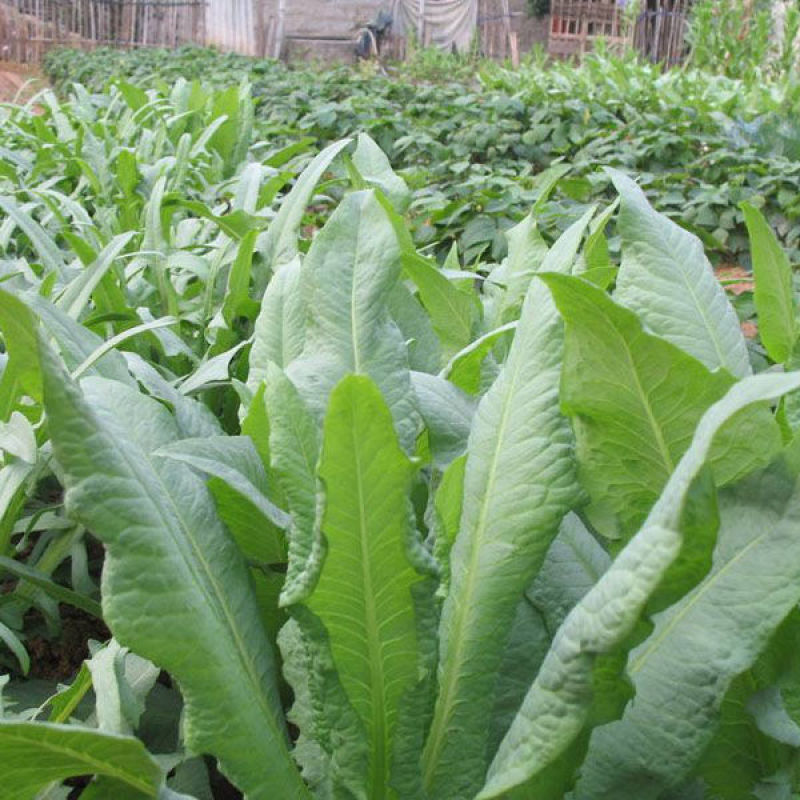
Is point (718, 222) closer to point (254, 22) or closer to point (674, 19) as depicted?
point (674, 19)

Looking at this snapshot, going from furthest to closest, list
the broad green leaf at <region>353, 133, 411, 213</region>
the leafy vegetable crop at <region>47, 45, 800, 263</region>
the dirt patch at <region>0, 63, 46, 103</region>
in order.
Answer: the dirt patch at <region>0, 63, 46, 103</region>, the leafy vegetable crop at <region>47, 45, 800, 263</region>, the broad green leaf at <region>353, 133, 411, 213</region>

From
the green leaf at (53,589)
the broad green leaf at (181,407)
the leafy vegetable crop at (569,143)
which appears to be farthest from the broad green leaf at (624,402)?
the leafy vegetable crop at (569,143)

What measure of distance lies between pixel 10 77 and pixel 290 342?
979 inches

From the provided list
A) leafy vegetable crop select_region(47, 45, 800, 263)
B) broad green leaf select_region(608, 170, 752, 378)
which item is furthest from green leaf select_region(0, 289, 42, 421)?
leafy vegetable crop select_region(47, 45, 800, 263)

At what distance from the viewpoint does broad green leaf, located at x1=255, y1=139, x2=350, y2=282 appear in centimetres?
197

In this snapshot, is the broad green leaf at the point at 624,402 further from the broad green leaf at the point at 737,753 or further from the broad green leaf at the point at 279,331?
the broad green leaf at the point at 279,331

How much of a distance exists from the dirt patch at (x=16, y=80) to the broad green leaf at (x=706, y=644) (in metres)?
19.6

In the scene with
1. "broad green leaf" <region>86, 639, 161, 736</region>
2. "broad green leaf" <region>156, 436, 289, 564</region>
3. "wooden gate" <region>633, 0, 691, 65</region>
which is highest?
"wooden gate" <region>633, 0, 691, 65</region>

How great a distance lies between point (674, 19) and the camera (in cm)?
2256

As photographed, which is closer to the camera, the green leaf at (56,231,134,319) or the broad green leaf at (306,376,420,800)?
the broad green leaf at (306,376,420,800)

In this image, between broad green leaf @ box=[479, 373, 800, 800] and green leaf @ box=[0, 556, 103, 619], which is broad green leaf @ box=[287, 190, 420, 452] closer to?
broad green leaf @ box=[479, 373, 800, 800]

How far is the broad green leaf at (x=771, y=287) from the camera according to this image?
45.3 inches

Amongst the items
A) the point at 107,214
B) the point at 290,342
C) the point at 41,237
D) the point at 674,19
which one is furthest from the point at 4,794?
the point at 674,19

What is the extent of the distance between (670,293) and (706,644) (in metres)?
0.40
